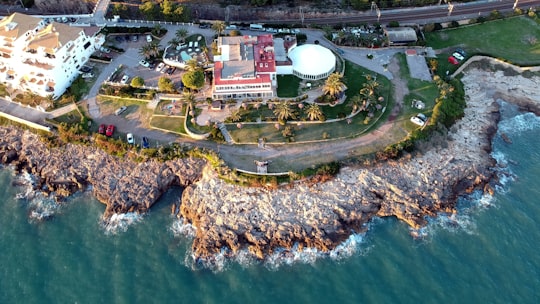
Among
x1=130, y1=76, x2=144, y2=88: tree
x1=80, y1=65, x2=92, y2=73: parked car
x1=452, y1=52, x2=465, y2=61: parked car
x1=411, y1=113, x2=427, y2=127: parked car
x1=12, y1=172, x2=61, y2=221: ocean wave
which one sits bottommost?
Result: x1=12, y1=172, x2=61, y2=221: ocean wave

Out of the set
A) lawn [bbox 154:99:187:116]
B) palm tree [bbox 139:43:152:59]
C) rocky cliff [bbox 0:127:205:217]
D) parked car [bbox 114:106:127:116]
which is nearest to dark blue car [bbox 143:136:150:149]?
rocky cliff [bbox 0:127:205:217]

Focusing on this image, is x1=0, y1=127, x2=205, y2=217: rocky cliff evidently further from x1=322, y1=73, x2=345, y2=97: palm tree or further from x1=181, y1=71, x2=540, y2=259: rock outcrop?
x1=322, y1=73, x2=345, y2=97: palm tree

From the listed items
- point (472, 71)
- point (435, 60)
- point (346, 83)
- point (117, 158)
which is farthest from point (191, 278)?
point (472, 71)

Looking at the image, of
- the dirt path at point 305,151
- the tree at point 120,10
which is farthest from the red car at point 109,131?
the tree at point 120,10

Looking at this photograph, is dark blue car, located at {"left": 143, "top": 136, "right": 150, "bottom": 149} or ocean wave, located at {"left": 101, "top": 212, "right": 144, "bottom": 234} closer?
ocean wave, located at {"left": 101, "top": 212, "right": 144, "bottom": 234}

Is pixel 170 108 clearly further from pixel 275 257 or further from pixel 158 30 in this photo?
pixel 275 257

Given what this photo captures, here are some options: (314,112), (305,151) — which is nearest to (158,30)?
(314,112)

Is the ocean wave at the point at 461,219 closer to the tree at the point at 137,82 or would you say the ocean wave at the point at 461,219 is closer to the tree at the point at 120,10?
the tree at the point at 137,82

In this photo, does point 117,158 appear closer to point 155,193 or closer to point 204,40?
point 155,193
